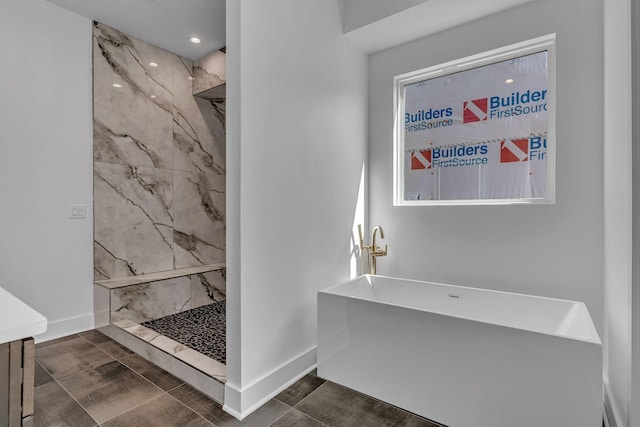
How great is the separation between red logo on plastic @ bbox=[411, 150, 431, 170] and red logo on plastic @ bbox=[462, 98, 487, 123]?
38 cm

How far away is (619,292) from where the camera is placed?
1464 mm

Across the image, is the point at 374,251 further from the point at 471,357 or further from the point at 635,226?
the point at 635,226

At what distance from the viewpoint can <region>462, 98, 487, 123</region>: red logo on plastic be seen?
2.49m

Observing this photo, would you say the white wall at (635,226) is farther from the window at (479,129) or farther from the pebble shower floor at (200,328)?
the pebble shower floor at (200,328)

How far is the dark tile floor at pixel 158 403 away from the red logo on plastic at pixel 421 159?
181 centimetres

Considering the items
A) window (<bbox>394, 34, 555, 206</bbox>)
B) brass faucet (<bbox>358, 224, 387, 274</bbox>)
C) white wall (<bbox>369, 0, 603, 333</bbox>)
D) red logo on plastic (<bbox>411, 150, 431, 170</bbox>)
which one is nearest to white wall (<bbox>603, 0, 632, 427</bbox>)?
white wall (<bbox>369, 0, 603, 333</bbox>)

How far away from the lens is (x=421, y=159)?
2.78 metres

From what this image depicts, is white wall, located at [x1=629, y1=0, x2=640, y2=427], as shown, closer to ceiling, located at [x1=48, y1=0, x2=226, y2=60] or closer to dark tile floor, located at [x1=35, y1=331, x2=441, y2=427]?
dark tile floor, located at [x1=35, y1=331, x2=441, y2=427]

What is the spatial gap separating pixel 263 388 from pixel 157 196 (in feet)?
7.82

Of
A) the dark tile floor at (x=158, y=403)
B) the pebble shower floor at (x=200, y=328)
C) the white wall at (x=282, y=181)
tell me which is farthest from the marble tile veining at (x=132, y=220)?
the white wall at (x=282, y=181)

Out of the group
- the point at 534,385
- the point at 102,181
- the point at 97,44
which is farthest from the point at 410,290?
the point at 97,44

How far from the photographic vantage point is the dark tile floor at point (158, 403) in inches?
65.8

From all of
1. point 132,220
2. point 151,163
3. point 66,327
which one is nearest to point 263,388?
point 66,327

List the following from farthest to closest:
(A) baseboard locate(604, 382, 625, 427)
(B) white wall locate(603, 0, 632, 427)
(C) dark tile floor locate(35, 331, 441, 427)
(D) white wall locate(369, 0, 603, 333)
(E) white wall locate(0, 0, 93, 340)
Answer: (E) white wall locate(0, 0, 93, 340)
(D) white wall locate(369, 0, 603, 333)
(C) dark tile floor locate(35, 331, 441, 427)
(A) baseboard locate(604, 382, 625, 427)
(B) white wall locate(603, 0, 632, 427)
